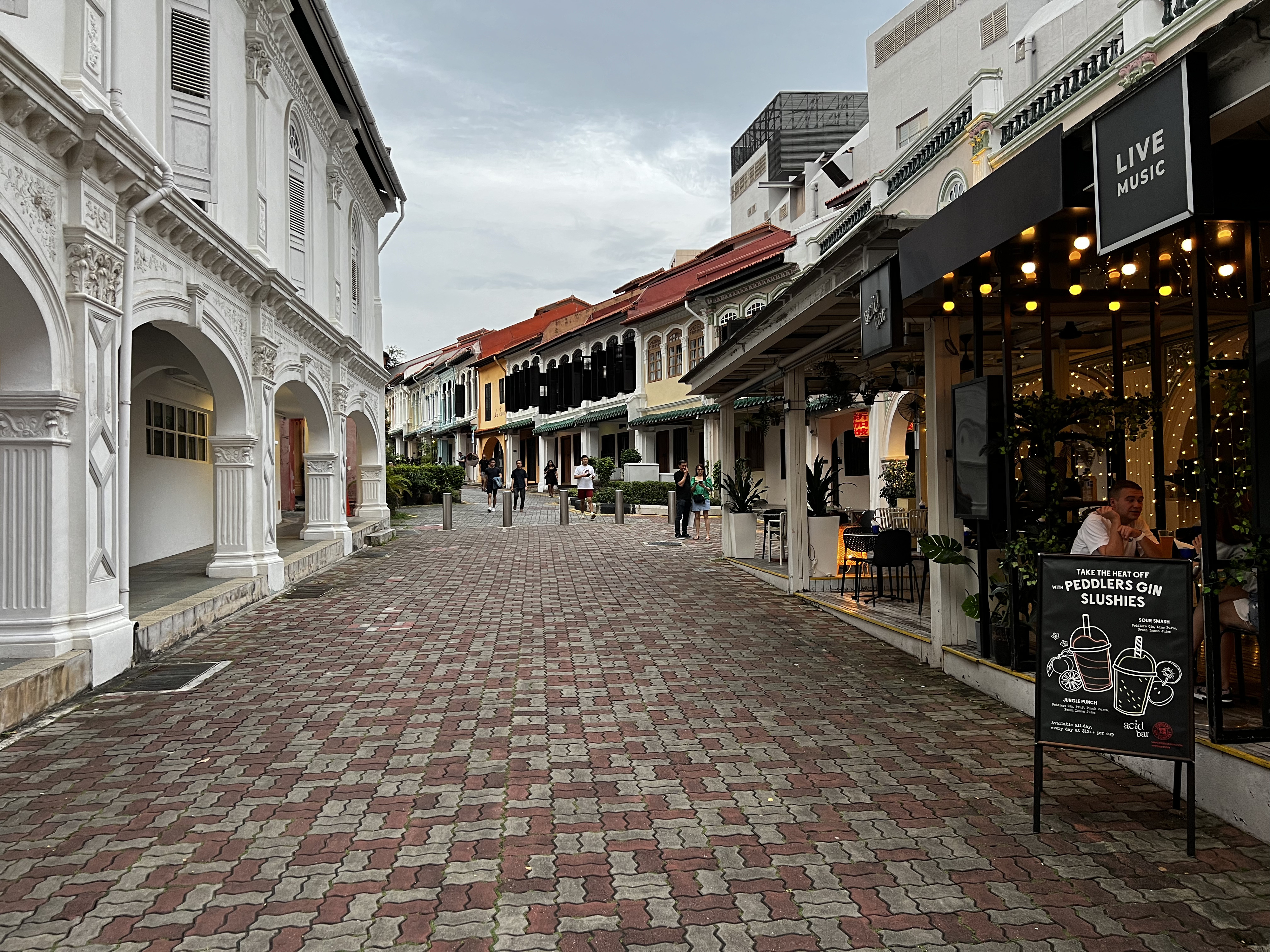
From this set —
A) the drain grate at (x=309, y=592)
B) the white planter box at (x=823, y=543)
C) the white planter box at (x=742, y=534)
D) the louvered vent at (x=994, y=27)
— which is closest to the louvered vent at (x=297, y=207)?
the drain grate at (x=309, y=592)

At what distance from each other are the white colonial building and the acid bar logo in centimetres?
589

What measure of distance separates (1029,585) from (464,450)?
46002mm

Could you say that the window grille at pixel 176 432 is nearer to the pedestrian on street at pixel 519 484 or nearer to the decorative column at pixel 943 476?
the decorative column at pixel 943 476

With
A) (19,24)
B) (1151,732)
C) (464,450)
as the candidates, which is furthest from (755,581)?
(464,450)

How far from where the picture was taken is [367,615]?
Answer: 31.8ft

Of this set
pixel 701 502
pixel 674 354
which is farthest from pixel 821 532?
pixel 674 354

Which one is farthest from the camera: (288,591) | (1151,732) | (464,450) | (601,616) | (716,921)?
(464,450)

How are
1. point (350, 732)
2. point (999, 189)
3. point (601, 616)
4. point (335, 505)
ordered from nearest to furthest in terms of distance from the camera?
1. point (999, 189)
2. point (350, 732)
3. point (601, 616)
4. point (335, 505)

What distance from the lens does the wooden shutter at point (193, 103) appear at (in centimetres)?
970

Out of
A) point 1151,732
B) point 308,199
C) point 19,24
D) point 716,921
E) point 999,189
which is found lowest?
point 716,921

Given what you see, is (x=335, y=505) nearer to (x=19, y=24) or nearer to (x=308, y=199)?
(x=308, y=199)

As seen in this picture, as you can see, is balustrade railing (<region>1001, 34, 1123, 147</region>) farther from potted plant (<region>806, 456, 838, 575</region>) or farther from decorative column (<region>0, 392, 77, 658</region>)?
decorative column (<region>0, 392, 77, 658</region>)

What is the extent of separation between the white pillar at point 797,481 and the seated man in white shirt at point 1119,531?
5.08 meters

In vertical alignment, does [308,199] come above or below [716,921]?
above
